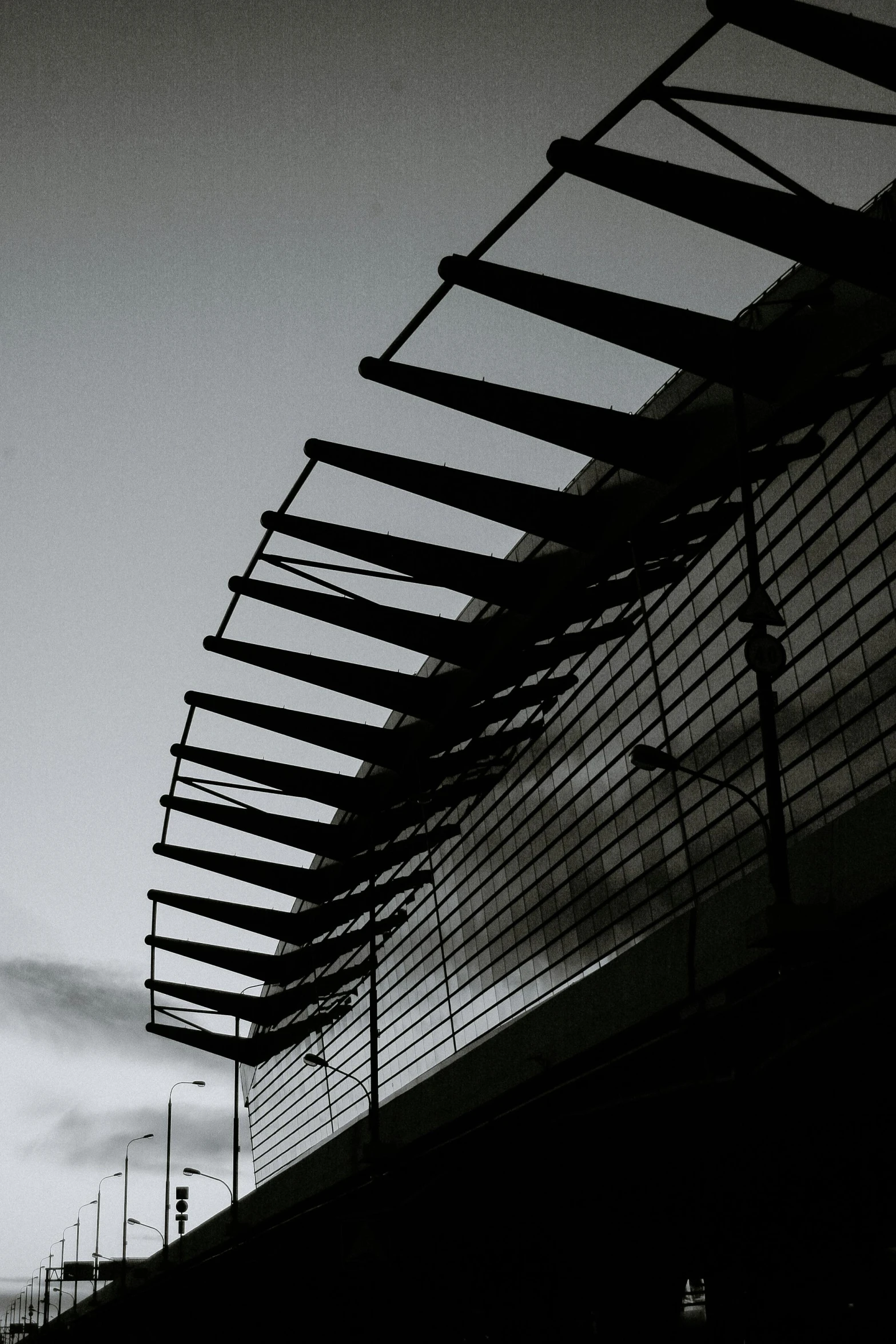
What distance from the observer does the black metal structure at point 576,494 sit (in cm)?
1675

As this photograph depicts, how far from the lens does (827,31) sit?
47.8 feet

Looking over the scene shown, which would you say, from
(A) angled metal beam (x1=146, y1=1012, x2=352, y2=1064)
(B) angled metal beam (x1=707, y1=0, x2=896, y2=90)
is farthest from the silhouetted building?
(A) angled metal beam (x1=146, y1=1012, x2=352, y2=1064)

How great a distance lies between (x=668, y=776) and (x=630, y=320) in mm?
31247

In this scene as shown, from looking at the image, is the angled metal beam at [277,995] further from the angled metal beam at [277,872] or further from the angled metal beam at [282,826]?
the angled metal beam at [282,826]

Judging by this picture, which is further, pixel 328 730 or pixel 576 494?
pixel 328 730

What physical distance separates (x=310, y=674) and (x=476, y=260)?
550 inches

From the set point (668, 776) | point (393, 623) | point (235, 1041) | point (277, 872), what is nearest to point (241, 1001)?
point (235, 1041)

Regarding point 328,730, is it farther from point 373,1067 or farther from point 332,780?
point 373,1067

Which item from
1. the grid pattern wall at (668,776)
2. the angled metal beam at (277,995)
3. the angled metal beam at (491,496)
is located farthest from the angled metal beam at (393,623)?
the angled metal beam at (277,995)

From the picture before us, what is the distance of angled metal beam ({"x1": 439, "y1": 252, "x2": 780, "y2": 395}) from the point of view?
19688 millimetres

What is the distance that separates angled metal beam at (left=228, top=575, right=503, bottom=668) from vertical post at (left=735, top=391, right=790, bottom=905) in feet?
48.9

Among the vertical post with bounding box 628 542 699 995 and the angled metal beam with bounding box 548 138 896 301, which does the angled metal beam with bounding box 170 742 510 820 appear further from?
the angled metal beam with bounding box 548 138 896 301

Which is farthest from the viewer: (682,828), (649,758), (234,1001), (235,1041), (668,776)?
(235,1041)

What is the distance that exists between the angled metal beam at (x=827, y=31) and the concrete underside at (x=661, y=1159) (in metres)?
8.54
